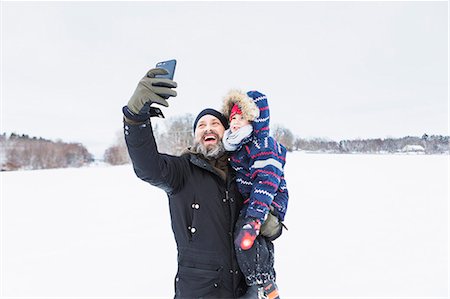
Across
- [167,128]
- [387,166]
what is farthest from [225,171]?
[167,128]

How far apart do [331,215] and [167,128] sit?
26.6m

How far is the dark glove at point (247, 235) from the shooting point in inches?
75.2

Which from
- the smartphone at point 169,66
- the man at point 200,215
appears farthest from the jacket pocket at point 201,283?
the smartphone at point 169,66

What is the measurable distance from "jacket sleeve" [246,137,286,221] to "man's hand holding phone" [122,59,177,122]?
2.37 feet

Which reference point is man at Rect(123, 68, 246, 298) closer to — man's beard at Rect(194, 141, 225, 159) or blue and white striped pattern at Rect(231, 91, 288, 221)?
man's beard at Rect(194, 141, 225, 159)

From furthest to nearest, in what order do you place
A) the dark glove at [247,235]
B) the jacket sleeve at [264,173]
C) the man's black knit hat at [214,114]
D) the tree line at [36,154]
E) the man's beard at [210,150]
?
the tree line at [36,154]
the man's black knit hat at [214,114]
the man's beard at [210,150]
the jacket sleeve at [264,173]
the dark glove at [247,235]

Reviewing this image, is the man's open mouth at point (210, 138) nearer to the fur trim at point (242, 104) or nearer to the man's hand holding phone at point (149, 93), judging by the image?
the fur trim at point (242, 104)

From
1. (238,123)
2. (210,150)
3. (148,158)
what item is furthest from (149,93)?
(238,123)

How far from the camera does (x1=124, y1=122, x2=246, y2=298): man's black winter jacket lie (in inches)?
76.8

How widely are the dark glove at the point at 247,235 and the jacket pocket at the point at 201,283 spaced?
0.21m

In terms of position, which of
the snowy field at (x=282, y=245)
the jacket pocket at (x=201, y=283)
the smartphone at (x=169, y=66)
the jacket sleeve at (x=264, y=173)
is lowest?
the snowy field at (x=282, y=245)

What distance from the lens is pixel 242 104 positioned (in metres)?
2.25

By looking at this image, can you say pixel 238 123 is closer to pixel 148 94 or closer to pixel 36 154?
pixel 148 94

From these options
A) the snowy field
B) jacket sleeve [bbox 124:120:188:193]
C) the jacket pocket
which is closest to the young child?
the jacket pocket
